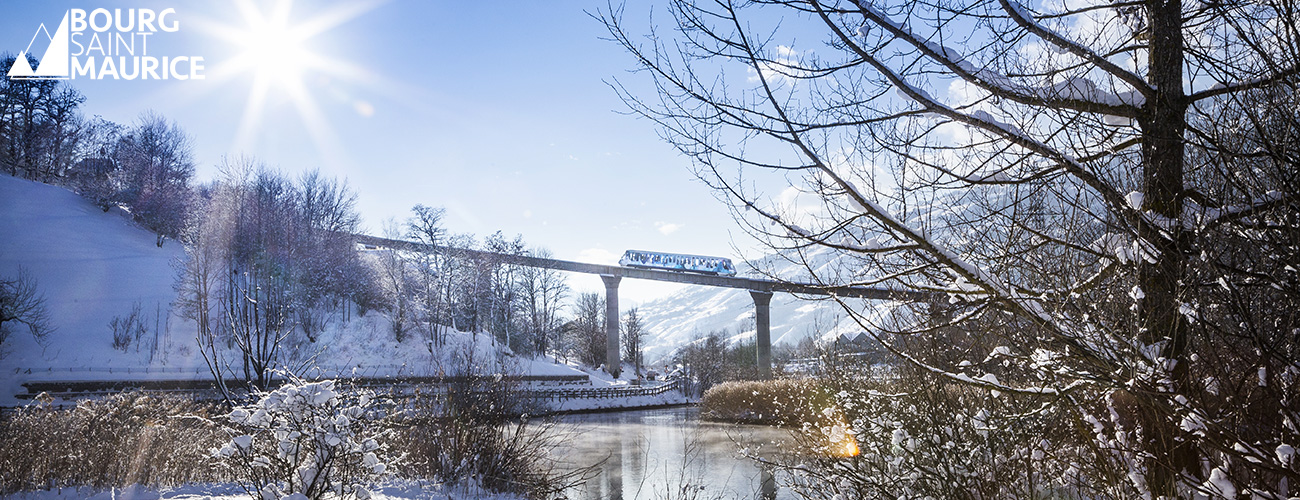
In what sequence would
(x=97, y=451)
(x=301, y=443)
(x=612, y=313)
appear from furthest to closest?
(x=612, y=313)
(x=97, y=451)
(x=301, y=443)

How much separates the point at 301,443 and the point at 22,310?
3593cm

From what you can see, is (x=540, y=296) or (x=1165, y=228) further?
(x=540, y=296)

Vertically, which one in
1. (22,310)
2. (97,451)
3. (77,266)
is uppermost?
(77,266)

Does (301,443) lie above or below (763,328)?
below

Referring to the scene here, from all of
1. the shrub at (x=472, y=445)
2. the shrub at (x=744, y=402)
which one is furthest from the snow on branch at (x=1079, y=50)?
the shrub at (x=744, y=402)

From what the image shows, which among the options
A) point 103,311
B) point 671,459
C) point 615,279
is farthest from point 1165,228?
point 615,279

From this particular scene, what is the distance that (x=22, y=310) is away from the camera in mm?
31359

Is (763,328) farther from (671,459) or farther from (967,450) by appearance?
(967,450)

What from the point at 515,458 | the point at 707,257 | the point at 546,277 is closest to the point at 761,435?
the point at 515,458

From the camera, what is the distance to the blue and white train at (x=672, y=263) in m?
52.9

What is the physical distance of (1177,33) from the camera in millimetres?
3145

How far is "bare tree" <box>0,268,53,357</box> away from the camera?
100 feet

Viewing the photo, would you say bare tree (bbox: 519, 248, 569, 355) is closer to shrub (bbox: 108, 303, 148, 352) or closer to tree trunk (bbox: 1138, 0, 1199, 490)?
shrub (bbox: 108, 303, 148, 352)

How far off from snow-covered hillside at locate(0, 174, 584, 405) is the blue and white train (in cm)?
977
